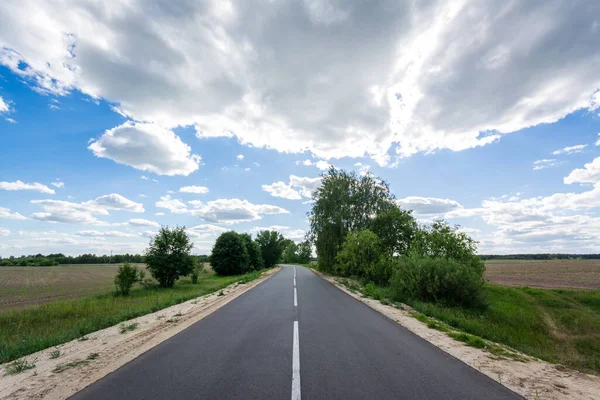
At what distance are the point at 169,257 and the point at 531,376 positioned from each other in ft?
88.5

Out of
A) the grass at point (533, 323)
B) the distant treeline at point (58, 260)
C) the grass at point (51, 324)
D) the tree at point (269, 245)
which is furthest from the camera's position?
the distant treeline at point (58, 260)

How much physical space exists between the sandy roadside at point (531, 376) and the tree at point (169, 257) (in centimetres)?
2418

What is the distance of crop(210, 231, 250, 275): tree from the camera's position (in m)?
43.3

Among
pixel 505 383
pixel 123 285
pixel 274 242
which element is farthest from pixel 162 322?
pixel 274 242

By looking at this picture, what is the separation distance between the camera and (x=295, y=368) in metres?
5.05

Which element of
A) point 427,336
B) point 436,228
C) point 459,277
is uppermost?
point 436,228

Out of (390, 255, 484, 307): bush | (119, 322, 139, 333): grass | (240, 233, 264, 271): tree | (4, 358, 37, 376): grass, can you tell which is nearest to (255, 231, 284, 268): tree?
(240, 233, 264, 271): tree

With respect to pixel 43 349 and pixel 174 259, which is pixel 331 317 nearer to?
pixel 43 349

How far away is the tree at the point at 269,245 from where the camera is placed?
74312 mm

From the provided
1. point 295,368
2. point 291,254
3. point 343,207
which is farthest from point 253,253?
point 291,254

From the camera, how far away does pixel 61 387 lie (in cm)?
457

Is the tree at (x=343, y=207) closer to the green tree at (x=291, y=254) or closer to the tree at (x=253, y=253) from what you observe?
the tree at (x=253, y=253)

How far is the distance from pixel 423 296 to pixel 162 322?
11183 mm

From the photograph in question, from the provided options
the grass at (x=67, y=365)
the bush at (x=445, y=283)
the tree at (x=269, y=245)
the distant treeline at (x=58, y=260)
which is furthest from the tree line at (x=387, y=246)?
the distant treeline at (x=58, y=260)
